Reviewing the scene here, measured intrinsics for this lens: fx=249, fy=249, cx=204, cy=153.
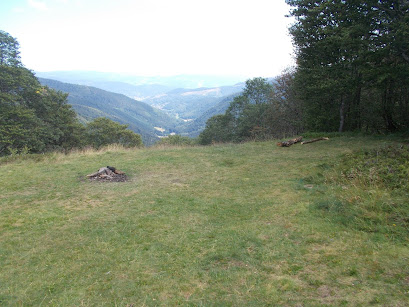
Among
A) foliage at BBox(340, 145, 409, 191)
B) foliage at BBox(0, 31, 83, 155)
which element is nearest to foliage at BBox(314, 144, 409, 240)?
foliage at BBox(340, 145, 409, 191)

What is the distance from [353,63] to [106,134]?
3588cm

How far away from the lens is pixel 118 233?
465 cm

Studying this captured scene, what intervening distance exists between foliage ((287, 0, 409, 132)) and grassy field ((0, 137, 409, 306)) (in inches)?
257

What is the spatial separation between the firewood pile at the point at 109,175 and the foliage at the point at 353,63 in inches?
429

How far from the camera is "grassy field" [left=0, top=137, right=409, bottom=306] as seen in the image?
9.75 feet

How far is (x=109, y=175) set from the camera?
332 inches

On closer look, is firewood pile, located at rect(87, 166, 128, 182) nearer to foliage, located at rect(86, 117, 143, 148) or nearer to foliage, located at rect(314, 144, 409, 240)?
foliage, located at rect(314, 144, 409, 240)

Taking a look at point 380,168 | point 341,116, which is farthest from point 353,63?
point 380,168

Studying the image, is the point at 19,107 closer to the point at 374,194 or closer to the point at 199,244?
the point at 199,244

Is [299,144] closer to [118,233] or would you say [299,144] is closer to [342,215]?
[342,215]

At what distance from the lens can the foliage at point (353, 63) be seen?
10461 millimetres

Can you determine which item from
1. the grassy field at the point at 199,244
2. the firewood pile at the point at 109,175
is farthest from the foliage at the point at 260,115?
the grassy field at the point at 199,244

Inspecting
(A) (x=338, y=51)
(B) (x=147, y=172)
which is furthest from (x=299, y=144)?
(B) (x=147, y=172)

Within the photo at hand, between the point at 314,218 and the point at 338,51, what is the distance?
12196 millimetres
